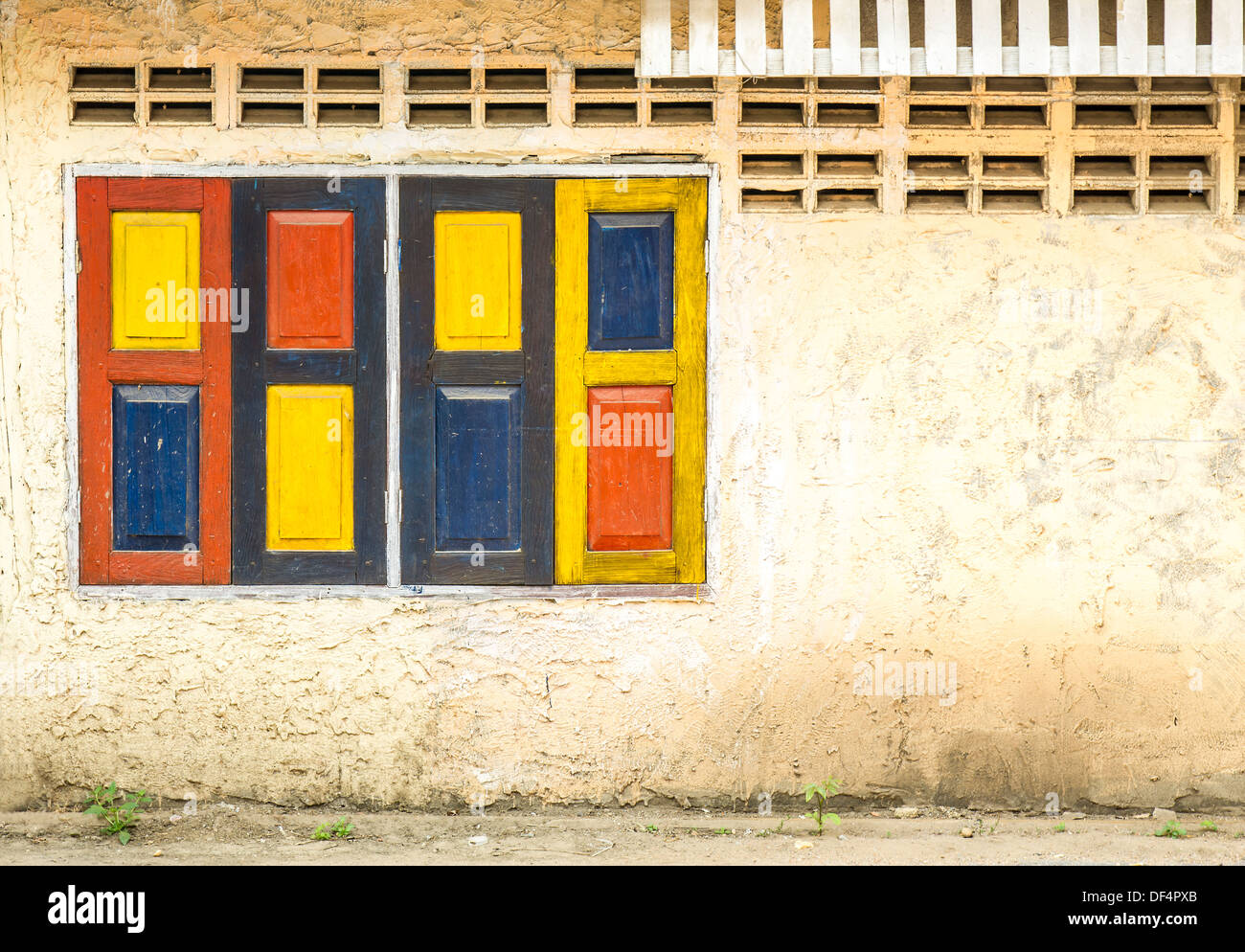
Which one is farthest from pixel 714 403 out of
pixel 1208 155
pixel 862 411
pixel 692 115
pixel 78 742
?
pixel 78 742

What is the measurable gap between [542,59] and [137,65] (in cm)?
170

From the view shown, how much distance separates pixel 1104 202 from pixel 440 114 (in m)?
2.87

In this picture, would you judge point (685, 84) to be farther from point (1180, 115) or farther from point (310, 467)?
point (310, 467)

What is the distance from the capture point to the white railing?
4.18 metres

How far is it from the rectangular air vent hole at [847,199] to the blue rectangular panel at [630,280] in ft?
2.13

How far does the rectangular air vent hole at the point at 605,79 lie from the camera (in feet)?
15.3

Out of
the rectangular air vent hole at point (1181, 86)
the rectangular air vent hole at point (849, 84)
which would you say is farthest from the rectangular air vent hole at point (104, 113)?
the rectangular air vent hole at point (1181, 86)

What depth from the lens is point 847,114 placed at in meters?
4.70

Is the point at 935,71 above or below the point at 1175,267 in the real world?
above

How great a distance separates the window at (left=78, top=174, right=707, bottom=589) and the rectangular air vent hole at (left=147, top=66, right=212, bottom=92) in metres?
0.41

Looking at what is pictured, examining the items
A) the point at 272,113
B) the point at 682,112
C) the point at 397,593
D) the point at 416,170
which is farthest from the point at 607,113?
the point at 397,593

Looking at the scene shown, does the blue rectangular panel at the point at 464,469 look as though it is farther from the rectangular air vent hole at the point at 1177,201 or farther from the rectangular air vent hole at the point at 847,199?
the rectangular air vent hole at the point at 1177,201

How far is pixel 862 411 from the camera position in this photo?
15.4ft

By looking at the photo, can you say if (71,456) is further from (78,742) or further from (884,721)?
(884,721)
